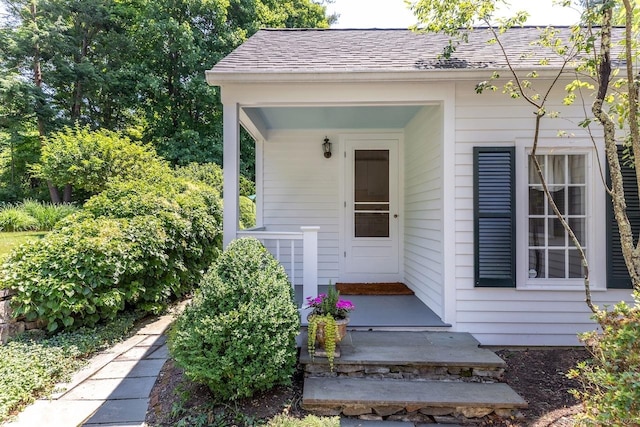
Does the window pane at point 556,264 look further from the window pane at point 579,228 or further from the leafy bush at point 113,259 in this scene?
the leafy bush at point 113,259

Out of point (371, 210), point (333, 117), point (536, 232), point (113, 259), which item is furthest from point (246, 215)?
point (536, 232)

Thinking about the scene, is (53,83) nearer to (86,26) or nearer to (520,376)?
(86,26)

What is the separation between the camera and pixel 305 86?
371 cm

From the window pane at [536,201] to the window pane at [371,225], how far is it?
2204 mm

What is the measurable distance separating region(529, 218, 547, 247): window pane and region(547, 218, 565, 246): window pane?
73mm

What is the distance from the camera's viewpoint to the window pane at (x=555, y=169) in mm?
3768

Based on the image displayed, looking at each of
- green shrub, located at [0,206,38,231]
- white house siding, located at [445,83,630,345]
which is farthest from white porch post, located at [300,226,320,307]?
green shrub, located at [0,206,38,231]

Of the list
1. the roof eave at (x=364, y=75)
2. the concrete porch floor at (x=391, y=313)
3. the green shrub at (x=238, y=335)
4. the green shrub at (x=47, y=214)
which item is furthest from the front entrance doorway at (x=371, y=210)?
the green shrub at (x=47, y=214)

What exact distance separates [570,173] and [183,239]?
501 centimetres

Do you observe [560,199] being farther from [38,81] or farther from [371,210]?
[38,81]

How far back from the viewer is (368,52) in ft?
13.9

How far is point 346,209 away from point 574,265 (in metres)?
3.08

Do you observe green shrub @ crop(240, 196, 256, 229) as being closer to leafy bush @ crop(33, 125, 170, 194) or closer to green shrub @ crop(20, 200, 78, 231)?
leafy bush @ crop(33, 125, 170, 194)

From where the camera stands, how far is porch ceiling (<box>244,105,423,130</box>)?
14.8 ft
